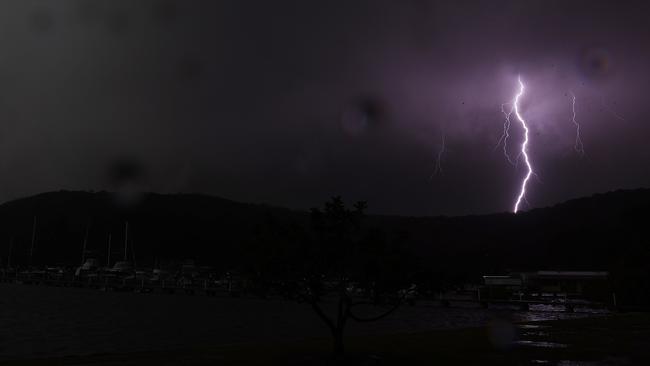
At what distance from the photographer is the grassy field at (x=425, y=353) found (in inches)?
790

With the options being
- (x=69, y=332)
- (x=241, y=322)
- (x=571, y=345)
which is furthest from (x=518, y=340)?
(x=241, y=322)

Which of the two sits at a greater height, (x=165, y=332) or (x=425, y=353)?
(x=425, y=353)

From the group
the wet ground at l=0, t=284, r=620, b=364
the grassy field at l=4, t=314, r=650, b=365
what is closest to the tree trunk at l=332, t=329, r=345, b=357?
the grassy field at l=4, t=314, r=650, b=365

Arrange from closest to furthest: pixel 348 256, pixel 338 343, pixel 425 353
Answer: pixel 348 256 < pixel 338 343 < pixel 425 353

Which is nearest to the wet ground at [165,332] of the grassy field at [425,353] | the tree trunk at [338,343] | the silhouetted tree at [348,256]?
the grassy field at [425,353]

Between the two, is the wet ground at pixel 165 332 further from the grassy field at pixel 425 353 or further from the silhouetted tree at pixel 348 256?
the silhouetted tree at pixel 348 256

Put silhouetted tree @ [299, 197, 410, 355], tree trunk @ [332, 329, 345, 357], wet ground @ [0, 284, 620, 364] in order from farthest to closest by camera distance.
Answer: wet ground @ [0, 284, 620, 364], tree trunk @ [332, 329, 345, 357], silhouetted tree @ [299, 197, 410, 355]

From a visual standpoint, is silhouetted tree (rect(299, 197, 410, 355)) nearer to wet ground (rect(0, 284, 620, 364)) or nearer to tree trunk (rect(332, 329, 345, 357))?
tree trunk (rect(332, 329, 345, 357))

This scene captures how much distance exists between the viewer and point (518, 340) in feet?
87.2

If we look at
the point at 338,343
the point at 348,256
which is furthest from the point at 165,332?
the point at 348,256

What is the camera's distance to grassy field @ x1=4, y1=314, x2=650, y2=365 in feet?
65.8

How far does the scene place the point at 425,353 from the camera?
884 inches

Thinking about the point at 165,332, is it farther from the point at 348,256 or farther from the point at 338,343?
the point at 348,256

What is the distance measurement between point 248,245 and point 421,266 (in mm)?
6142
